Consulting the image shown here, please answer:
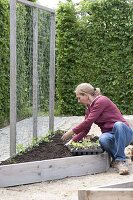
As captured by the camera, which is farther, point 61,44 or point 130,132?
point 61,44

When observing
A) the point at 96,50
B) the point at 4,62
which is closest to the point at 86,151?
the point at 4,62

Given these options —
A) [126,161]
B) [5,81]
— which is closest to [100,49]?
[5,81]

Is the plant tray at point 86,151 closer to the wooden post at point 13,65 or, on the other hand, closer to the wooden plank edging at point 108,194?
the wooden post at point 13,65

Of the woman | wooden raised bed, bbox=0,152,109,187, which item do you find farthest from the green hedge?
wooden raised bed, bbox=0,152,109,187

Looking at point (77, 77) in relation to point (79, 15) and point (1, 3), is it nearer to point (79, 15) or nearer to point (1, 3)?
point (79, 15)

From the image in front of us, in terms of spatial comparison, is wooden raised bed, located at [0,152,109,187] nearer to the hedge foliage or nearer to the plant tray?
the plant tray

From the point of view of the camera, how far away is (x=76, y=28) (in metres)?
11.8

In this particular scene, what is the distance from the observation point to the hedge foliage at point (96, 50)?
11.4m

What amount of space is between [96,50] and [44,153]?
611 centimetres

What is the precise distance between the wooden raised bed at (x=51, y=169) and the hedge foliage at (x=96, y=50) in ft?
20.0

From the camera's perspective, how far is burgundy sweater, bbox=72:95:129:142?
564cm

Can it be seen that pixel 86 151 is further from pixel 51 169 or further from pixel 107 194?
pixel 107 194

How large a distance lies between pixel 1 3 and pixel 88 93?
460 centimetres

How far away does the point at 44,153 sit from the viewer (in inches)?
233
